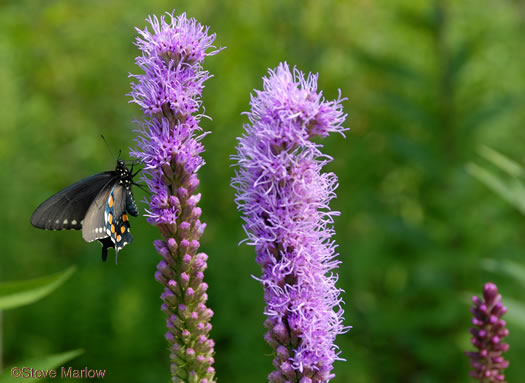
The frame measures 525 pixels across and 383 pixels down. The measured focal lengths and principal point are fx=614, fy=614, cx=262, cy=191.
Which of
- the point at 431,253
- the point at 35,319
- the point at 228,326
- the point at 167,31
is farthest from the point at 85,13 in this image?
the point at 167,31

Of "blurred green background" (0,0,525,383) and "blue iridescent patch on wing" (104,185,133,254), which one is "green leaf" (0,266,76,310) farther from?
"blurred green background" (0,0,525,383)

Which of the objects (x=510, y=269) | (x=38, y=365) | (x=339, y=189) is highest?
(x=339, y=189)

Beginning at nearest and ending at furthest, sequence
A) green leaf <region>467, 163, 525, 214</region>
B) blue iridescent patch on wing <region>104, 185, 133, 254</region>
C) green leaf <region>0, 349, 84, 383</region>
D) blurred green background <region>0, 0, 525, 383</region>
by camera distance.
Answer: green leaf <region>0, 349, 84, 383</region>, blue iridescent patch on wing <region>104, 185, 133, 254</region>, green leaf <region>467, 163, 525, 214</region>, blurred green background <region>0, 0, 525, 383</region>

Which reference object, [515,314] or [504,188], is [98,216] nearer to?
[504,188]

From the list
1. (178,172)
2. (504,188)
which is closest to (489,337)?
(504,188)

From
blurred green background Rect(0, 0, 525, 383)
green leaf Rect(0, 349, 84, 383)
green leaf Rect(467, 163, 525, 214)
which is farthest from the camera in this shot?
blurred green background Rect(0, 0, 525, 383)

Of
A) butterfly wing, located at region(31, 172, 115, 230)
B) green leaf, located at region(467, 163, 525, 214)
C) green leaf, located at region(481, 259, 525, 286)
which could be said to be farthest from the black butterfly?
green leaf, located at region(481, 259, 525, 286)

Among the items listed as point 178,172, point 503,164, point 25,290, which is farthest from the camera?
point 503,164
